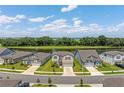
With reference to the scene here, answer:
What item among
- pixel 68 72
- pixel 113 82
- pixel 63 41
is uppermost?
pixel 63 41

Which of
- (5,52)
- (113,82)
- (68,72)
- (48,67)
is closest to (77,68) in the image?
(68,72)

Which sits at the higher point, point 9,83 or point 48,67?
point 48,67

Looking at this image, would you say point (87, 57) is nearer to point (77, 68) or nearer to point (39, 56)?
point (77, 68)

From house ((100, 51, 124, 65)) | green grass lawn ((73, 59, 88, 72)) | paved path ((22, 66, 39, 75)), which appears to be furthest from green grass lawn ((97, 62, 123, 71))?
paved path ((22, 66, 39, 75))

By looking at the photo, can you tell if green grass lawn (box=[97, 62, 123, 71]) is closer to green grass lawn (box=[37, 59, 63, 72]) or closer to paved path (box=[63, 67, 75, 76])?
paved path (box=[63, 67, 75, 76])

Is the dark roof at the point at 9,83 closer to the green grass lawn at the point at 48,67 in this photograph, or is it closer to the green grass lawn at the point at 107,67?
the green grass lawn at the point at 48,67
